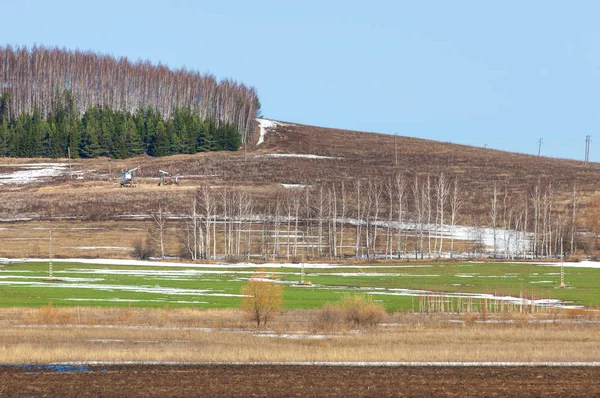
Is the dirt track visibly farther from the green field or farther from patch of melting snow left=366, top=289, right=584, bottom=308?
patch of melting snow left=366, top=289, right=584, bottom=308

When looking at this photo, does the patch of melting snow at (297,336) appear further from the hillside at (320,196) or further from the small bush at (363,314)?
the hillside at (320,196)

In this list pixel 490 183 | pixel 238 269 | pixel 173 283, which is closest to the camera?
pixel 173 283

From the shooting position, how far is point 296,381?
28953 millimetres

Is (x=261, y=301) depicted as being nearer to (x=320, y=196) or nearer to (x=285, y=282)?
(x=285, y=282)

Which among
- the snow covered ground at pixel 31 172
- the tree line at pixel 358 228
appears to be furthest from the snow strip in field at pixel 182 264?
the snow covered ground at pixel 31 172

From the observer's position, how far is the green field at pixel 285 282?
61312mm

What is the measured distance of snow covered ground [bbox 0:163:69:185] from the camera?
15956 centimetres

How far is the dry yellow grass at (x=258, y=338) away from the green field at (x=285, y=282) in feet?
22.8

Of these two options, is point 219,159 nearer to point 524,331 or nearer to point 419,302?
point 419,302

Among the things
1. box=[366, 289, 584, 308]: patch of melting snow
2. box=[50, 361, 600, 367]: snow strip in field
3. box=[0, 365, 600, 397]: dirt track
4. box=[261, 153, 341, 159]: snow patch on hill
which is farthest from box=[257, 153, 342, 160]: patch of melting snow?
box=[0, 365, 600, 397]: dirt track

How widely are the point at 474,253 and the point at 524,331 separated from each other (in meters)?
74.1

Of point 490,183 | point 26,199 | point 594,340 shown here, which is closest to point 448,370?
point 594,340

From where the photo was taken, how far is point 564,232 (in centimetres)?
12319

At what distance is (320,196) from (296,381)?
10301 cm
